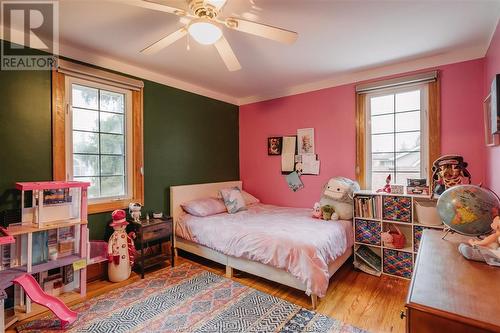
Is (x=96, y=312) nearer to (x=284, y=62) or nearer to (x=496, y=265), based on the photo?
(x=496, y=265)

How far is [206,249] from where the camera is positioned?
2857 mm

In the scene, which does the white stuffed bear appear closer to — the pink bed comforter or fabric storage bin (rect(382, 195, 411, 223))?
the pink bed comforter

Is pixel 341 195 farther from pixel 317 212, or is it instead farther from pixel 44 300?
pixel 44 300

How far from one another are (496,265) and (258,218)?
2180mm

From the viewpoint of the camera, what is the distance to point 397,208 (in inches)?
103

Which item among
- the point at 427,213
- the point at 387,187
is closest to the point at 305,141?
the point at 387,187

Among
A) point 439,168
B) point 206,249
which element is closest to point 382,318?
point 439,168

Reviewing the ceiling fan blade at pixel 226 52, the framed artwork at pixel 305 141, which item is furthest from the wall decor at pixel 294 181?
the ceiling fan blade at pixel 226 52

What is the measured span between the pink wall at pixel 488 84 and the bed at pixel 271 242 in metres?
1.32

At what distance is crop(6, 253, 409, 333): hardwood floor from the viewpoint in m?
1.90

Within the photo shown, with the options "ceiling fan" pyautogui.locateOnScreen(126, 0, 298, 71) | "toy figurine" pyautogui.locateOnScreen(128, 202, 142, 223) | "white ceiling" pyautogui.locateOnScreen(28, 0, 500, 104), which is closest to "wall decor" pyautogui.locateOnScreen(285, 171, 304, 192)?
"white ceiling" pyautogui.locateOnScreen(28, 0, 500, 104)

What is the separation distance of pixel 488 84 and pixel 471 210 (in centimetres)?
162

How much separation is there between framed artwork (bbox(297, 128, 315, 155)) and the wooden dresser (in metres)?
2.42

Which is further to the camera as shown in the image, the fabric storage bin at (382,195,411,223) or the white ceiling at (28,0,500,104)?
the fabric storage bin at (382,195,411,223)
